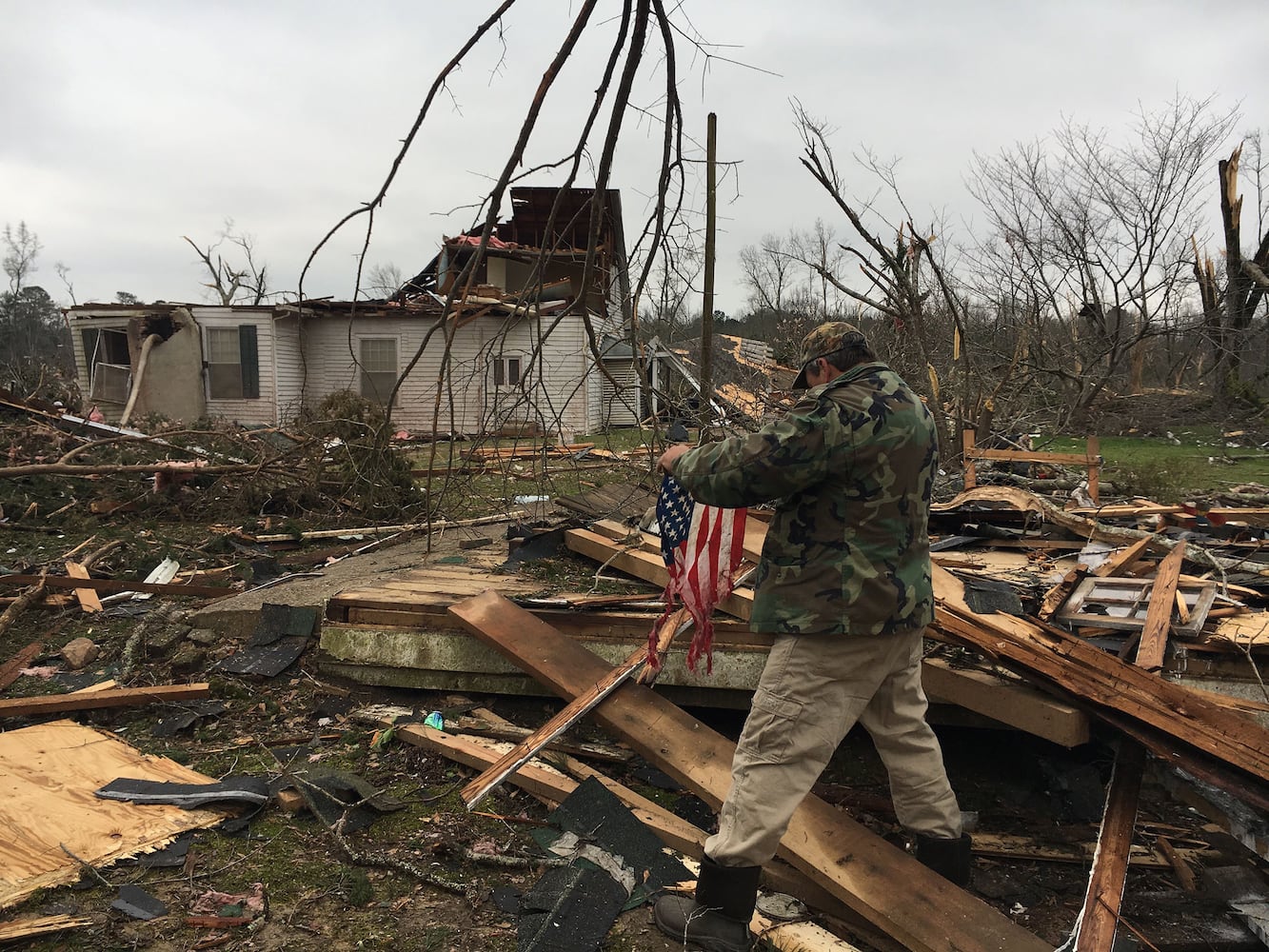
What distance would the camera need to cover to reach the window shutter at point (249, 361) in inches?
759

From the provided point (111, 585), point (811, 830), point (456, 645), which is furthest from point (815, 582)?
point (111, 585)

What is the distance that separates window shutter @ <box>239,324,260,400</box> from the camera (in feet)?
63.3

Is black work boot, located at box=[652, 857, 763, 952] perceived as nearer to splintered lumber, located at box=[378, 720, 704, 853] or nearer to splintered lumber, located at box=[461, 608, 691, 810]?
splintered lumber, located at box=[378, 720, 704, 853]

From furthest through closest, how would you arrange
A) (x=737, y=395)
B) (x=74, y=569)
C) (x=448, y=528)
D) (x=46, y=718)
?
1. (x=737, y=395)
2. (x=448, y=528)
3. (x=74, y=569)
4. (x=46, y=718)

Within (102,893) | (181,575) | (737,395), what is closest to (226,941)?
(102,893)

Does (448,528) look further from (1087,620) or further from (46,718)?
(1087,620)

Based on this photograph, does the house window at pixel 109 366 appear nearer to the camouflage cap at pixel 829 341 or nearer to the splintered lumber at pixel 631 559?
the splintered lumber at pixel 631 559

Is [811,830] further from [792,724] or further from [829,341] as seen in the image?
[829,341]

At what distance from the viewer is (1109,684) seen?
3.03 meters

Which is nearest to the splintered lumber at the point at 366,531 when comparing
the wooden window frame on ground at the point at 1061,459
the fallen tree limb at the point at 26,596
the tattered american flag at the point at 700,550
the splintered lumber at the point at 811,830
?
the fallen tree limb at the point at 26,596

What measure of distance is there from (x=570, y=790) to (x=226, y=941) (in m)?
1.34

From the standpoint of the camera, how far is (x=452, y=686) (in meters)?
4.39

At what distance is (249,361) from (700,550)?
18.7 m

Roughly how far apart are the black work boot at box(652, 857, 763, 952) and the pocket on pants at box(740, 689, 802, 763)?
35 centimetres
